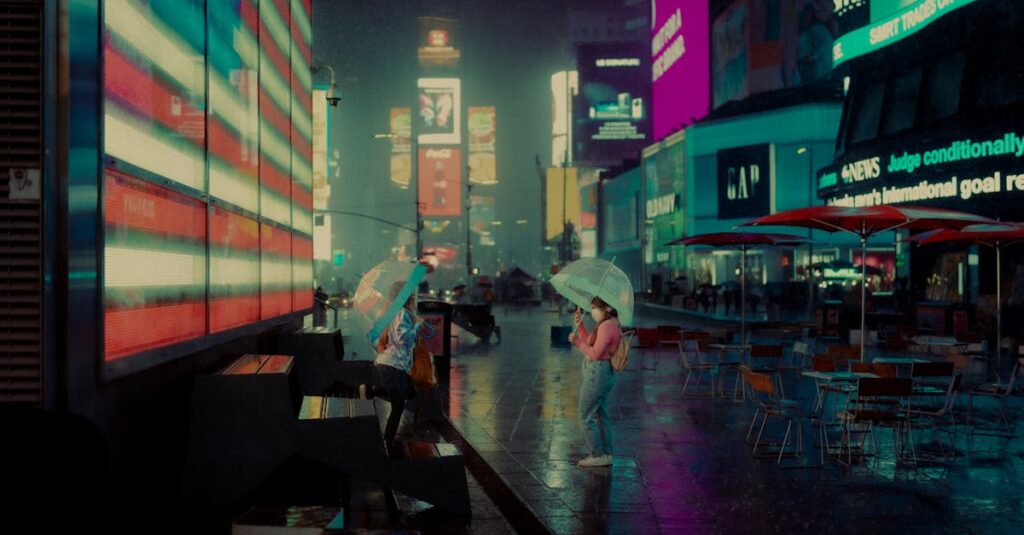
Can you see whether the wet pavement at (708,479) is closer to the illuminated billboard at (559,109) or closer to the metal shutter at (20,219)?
Answer: the metal shutter at (20,219)

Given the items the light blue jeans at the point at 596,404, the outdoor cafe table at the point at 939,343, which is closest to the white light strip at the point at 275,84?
the light blue jeans at the point at 596,404

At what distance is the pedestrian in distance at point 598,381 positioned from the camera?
8.64 m

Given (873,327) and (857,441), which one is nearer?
(857,441)

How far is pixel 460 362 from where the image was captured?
19844 mm

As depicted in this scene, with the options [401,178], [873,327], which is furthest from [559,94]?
[873,327]

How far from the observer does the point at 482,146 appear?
17700cm

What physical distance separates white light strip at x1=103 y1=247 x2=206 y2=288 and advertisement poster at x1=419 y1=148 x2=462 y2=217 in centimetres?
16017

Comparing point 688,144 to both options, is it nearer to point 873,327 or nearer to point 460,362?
point 873,327

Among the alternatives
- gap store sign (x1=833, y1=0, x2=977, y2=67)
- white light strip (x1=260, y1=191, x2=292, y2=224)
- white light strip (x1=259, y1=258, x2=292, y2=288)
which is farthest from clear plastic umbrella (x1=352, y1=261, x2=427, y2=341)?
gap store sign (x1=833, y1=0, x2=977, y2=67)

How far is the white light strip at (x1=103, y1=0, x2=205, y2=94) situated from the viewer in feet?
15.7

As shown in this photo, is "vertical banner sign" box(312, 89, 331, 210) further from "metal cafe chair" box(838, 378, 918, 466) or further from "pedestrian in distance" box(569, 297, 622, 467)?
"metal cafe chair" box(838, 378, 918, 466)

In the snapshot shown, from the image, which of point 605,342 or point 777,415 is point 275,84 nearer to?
point 605,342

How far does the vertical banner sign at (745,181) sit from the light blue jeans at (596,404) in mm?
53935

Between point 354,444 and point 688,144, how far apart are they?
6161cm
